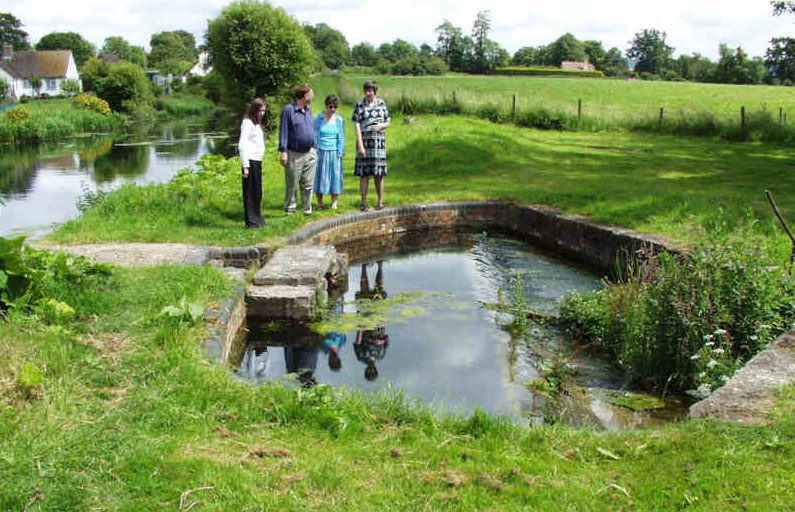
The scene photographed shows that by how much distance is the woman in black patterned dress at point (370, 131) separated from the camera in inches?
426

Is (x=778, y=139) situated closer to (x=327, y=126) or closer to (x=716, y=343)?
(x=327, y=126)

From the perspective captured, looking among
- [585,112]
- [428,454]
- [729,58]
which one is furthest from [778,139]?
[729,58]

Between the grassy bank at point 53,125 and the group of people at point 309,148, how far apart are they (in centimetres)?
2668

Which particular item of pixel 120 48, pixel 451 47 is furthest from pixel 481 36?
pixel 120 48

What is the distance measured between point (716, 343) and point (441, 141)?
1275 cm

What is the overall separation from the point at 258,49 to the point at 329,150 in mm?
31217

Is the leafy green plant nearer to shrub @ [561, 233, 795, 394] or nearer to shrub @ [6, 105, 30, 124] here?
shrub @ [561, 233, 795, 394]

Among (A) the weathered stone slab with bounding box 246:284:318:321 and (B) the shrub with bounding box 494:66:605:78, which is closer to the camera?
(A) the weathered stone slab with bounding box 246:284:318:321

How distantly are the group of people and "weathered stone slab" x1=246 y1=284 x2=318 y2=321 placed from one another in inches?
92.1

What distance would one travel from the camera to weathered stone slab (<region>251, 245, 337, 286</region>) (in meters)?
7.69

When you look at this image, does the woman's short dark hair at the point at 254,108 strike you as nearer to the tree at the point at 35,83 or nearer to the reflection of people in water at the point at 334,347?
the reflection of people in water at the point at 334,347

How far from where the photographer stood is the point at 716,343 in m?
5.85

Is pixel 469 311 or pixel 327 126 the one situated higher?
pixel 327 126

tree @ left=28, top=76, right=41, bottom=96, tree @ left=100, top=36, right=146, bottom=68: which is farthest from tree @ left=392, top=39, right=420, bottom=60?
tree @ left=28, top=76, right=41, bottom=96
